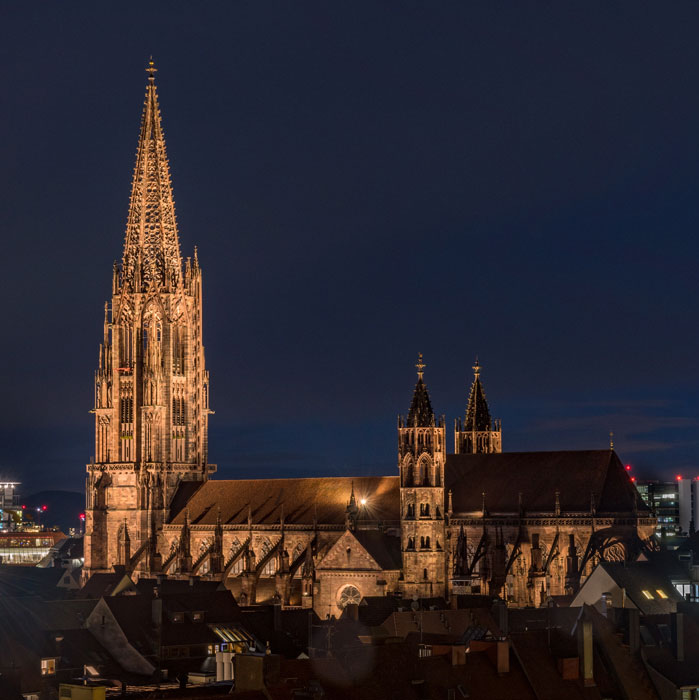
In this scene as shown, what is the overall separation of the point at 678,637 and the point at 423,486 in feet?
215

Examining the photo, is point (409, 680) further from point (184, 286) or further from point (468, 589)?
point (184, 286)

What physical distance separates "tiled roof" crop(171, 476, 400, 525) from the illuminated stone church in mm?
185

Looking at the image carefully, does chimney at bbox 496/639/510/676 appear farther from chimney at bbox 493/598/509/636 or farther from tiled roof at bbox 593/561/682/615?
tiled roof at bbox 593/561/682/615

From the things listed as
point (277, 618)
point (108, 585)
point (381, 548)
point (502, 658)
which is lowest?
point (502, 658)

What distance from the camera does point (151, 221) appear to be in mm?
175875

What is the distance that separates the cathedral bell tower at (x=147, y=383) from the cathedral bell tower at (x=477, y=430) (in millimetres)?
26851

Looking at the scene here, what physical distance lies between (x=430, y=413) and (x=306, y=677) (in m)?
79.3

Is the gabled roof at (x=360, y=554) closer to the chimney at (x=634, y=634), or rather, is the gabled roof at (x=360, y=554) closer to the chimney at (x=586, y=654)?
the chimney at (x=634, y=634)

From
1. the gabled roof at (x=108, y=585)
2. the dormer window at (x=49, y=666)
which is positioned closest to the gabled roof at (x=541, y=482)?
the gabled roof at (x=108, y=585)

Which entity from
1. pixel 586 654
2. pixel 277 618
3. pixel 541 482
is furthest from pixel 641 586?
pixel 586 654

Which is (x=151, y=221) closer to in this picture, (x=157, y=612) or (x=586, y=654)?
(x=157, y=612)

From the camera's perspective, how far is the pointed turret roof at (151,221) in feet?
574

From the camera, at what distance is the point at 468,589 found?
144 m

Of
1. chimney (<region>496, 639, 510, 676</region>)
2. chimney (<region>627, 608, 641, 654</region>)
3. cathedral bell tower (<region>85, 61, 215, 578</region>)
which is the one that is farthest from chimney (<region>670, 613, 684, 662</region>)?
cathedral bell tower (<region>85, 61, 215, 578</region>)
